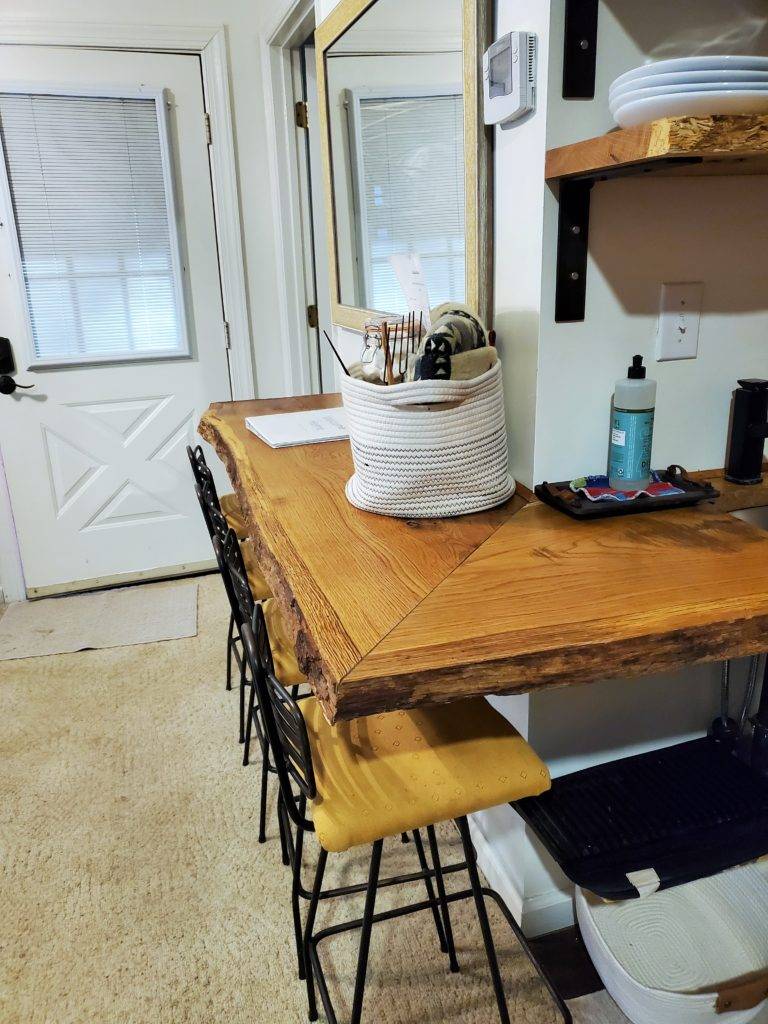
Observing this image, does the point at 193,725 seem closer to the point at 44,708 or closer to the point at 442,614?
the point at 44,708

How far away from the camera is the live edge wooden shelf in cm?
91

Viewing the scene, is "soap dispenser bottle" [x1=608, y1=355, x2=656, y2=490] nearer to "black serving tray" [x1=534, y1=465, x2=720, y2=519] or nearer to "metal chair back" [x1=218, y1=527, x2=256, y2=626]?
"black serving tray" [x1=534, y1=465, x2=720, y2=519]

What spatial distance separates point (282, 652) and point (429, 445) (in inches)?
24.6

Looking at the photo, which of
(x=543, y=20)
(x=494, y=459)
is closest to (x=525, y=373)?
(x=494, y=459)

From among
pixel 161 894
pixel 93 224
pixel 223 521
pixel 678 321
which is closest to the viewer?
pixel 678 321

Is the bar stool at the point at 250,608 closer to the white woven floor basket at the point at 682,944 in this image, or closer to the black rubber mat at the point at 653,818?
the black rubber mat at the point at 653,818

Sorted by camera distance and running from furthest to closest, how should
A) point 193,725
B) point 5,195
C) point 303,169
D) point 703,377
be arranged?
point 303,169 → point 5,195 → point 193,725 → point 703,377

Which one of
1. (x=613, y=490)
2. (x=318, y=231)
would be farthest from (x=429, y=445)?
(x=318, y=231)

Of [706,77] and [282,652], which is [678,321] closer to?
[706,77]

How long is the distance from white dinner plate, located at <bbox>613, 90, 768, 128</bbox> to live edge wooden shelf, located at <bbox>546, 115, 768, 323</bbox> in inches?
1.1

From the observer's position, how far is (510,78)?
119 cm

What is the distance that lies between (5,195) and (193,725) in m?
2.05

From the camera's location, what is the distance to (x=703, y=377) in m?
1.38

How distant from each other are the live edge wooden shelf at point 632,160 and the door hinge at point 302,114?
6.94 feet
